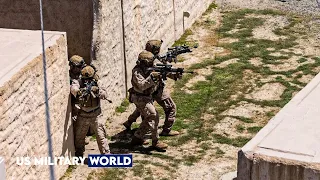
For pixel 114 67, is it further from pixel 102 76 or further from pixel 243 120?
pixel 243 120

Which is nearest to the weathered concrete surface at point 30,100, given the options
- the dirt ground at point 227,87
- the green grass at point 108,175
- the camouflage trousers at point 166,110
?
the green grass at point 108,175

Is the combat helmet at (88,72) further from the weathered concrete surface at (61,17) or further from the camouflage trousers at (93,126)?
the weathered concrete surface at (61,17)

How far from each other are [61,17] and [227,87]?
3.04 m

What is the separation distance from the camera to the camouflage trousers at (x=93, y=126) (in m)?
8.48

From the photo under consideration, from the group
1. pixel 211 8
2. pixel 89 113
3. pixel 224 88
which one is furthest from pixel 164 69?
pixel 211 8

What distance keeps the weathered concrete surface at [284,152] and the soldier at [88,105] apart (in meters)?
3.44

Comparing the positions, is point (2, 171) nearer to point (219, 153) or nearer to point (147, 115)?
point (147, 115)

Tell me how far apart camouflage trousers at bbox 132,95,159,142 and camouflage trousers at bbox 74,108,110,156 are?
563 mm

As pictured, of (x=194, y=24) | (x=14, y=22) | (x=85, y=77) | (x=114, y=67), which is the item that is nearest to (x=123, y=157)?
(x=85, y=77)

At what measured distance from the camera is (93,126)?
853 centimetres

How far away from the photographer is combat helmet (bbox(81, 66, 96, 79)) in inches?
326

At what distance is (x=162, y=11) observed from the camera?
1256 cm

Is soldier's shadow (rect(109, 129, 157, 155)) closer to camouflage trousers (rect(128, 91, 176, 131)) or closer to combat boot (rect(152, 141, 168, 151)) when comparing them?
Answer: combat boot (rect(152, 141, 168, 151))

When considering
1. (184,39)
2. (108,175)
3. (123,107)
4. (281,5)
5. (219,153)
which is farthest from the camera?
(281,5)
